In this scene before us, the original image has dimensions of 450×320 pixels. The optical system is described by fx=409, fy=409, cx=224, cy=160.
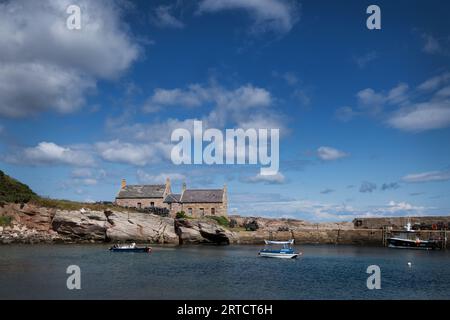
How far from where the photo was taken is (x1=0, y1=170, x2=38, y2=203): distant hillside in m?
75.8

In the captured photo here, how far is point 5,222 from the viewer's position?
7225 cm

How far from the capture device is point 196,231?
82.8 metres

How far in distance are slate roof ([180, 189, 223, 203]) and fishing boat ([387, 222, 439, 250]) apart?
39729 millimetres

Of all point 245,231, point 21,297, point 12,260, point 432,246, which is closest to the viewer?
point 21,297

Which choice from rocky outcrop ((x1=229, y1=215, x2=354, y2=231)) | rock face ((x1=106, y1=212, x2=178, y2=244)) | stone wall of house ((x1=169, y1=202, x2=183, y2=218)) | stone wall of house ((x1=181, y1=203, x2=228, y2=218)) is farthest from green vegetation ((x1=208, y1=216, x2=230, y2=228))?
rock face ((x1=106, y1=212, x2=178, y2=244))

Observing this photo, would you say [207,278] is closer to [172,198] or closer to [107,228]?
[107,228]

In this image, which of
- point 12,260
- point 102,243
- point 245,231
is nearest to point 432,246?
point 245,231

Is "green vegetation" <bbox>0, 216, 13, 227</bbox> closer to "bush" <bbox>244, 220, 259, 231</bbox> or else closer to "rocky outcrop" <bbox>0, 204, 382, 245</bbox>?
"rocky outcrop" <bbox>0, 204, 382, 245</bbox>

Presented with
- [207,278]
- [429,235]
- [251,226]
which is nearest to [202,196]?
[251,226]

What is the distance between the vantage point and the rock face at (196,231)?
3253 inches

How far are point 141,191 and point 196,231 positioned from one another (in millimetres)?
24851

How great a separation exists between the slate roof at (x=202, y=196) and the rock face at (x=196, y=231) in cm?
1607
